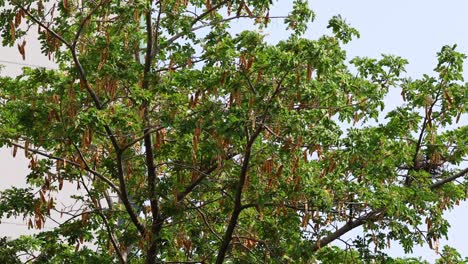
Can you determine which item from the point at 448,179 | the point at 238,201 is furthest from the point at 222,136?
the point at 448,179

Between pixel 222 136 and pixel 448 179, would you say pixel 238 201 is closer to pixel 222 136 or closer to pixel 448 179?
pixel 222 136

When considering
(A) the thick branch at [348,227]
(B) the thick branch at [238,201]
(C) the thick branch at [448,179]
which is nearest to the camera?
(B) the thick branch at [238,201]

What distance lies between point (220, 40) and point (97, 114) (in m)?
2.57

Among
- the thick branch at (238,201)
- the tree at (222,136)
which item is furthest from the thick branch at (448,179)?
the thick branch at (238,201)

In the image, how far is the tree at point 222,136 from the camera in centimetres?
1425

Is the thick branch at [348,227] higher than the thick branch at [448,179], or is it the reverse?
the thick branch at [448,179]

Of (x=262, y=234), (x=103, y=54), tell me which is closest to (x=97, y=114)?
(x=103, y=54)

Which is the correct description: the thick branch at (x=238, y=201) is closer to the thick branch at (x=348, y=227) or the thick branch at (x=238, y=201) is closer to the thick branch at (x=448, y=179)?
the thick branch at (x=348, y=227)

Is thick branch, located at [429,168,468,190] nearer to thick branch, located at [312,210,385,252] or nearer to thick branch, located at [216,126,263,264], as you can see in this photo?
thick branch, located at [312,210,385,252]

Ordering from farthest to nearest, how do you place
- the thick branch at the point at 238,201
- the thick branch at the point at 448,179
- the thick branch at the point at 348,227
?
the thick branch at the point at 448,179
the thick branch at the point at 348,227
the thick branch at the point at 238,201

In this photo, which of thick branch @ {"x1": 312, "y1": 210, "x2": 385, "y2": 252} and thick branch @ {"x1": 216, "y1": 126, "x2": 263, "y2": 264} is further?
thick branch @ {"x1": 312, "y1": 210, "x2": 385, "y2": 252}

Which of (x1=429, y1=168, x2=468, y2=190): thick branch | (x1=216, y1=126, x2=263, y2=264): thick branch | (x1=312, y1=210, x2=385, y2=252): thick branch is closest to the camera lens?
(x1=216, y1=126, x2=263, y2=264): thick branch

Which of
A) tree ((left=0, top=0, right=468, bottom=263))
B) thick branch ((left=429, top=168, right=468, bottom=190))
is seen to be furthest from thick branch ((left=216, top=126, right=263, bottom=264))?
thick branch ((left=429, top=168, right=468, bottom=190))

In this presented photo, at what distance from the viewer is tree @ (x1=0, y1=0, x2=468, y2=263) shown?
46.8ft
